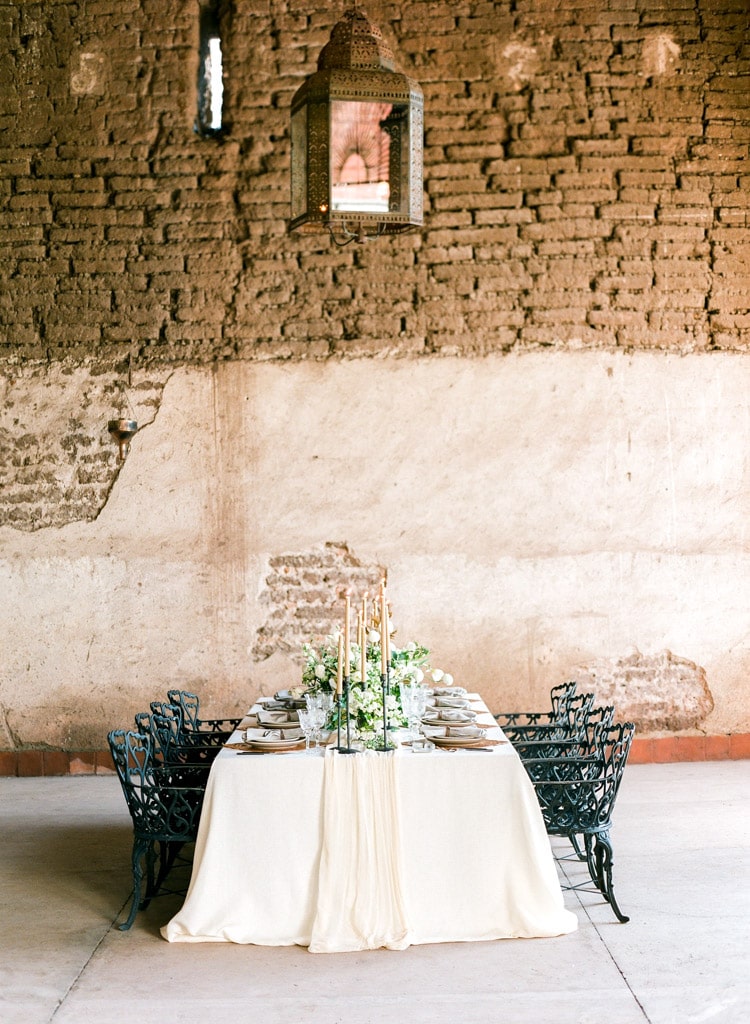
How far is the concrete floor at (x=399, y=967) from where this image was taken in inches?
139

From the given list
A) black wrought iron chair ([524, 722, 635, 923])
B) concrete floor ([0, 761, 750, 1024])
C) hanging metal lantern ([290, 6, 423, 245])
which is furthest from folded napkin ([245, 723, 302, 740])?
hanging metal lantern ([290, 6, 423, 245])

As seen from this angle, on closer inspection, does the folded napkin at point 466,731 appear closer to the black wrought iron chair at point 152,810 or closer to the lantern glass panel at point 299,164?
the black wrought iron chair at point 152,810

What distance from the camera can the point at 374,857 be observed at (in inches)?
158

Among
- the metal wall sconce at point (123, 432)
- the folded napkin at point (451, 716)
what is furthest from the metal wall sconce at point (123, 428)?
the folded napkin at point (451, 716)

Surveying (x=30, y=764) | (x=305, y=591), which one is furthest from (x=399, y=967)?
(x=30, y=764)

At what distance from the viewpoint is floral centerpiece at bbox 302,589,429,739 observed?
4.39 metres

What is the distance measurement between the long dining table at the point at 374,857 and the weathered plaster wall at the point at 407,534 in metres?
3.04

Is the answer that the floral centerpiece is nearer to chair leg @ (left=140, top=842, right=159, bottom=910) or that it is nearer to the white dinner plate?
the white dinner plate

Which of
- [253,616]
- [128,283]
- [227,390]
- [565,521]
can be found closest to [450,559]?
[565,521]

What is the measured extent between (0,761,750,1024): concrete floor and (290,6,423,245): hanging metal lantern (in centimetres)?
265

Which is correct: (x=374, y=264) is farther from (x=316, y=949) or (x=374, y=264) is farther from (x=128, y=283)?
A: (x=316, y=949)

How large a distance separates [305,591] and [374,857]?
3.26 m

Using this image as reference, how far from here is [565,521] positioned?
7.17 metres

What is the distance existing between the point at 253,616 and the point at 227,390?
1511 mm
